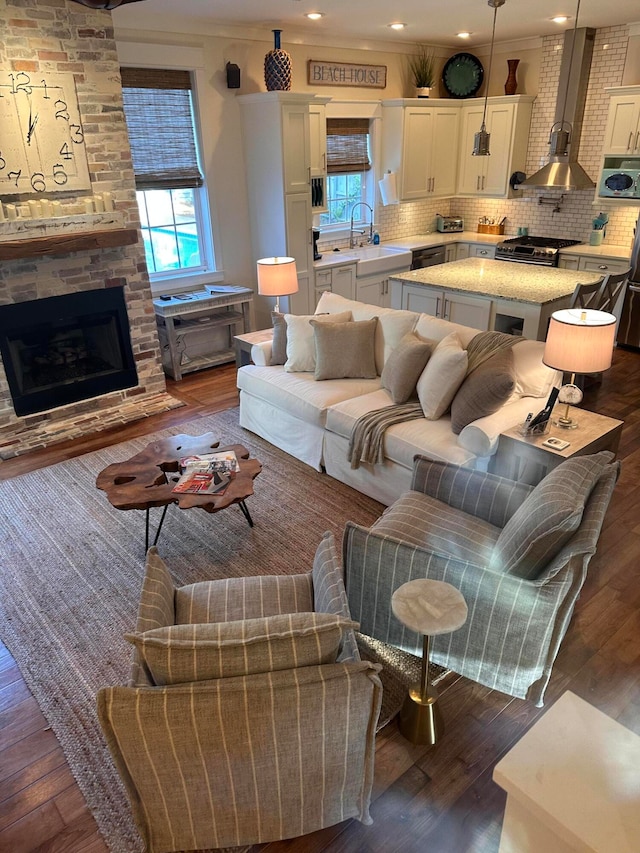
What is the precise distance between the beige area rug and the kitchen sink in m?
3.05

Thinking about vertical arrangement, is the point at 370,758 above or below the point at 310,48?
below

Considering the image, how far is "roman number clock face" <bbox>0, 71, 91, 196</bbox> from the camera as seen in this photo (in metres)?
4.09

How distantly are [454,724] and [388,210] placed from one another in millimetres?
6499

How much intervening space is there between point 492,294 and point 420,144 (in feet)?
11.0

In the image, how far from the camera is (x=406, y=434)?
3.48m

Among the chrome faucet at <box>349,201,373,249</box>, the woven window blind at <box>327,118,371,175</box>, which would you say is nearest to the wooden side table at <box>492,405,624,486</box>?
the chrome faucet at <box>349,201,373,249</box>

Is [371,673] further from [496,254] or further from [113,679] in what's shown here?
[496,254]

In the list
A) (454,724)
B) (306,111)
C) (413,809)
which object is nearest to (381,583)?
(454,724)

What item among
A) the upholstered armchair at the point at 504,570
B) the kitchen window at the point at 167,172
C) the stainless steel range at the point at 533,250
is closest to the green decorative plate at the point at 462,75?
the stainless steel range at the point at 533,250

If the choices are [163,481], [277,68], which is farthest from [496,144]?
[163,481]

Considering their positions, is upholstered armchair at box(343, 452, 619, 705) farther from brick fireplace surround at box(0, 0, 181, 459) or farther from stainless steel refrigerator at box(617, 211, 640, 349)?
stainless steel refrigerator at box(617, 211, 640, 349)

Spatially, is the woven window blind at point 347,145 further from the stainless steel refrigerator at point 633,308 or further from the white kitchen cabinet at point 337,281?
the stainless steel refrigerator at point 633,308

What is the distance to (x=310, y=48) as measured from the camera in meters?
6.15

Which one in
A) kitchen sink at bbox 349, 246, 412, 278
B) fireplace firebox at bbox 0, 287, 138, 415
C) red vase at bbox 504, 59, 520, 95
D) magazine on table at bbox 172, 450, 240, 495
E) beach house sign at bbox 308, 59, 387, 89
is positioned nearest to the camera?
magazine on table at bbox 172, 450, 240, 495
